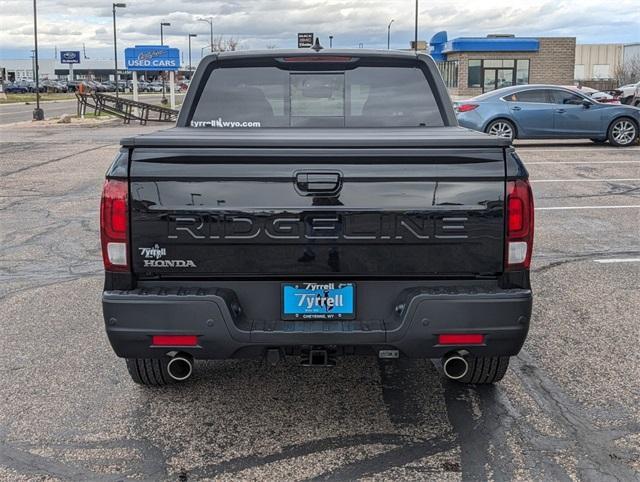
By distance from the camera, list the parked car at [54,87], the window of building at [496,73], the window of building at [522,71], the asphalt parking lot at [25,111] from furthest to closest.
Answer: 1. the parked car at [54,87]
2. the window of building at [522,71]
3. the window of building at [496,73]
4. the asphalt parking lot at [25,111]

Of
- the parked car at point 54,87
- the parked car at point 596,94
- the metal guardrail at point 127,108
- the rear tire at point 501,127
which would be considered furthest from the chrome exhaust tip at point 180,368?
the parked car at point 54,87

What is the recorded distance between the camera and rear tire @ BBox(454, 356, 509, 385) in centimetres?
424

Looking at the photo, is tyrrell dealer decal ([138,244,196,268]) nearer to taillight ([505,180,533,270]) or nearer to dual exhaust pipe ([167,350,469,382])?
dual exhaust pipe ([167,350,469,382])

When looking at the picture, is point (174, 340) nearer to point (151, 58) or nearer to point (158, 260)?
point (158, 260)

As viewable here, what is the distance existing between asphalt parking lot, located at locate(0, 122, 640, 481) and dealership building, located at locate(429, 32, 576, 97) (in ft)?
162

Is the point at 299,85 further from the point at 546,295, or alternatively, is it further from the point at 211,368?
the point at 546,295

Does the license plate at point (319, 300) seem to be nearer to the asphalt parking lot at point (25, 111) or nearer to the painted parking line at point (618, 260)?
the painted parking line at point (618, 260)

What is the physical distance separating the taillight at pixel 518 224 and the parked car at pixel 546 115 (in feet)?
48.8

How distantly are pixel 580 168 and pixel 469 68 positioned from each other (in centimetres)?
4086

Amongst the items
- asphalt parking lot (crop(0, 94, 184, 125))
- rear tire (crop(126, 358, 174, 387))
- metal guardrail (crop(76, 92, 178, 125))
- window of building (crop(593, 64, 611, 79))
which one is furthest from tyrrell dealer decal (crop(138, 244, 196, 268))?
window of building (crop(593, 64, 611, 79))

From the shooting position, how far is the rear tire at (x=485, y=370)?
167 inches

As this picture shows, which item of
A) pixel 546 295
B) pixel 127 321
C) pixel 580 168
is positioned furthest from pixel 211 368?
pixel 580 168

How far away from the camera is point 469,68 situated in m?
53.9

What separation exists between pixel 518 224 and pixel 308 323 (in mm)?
1105
